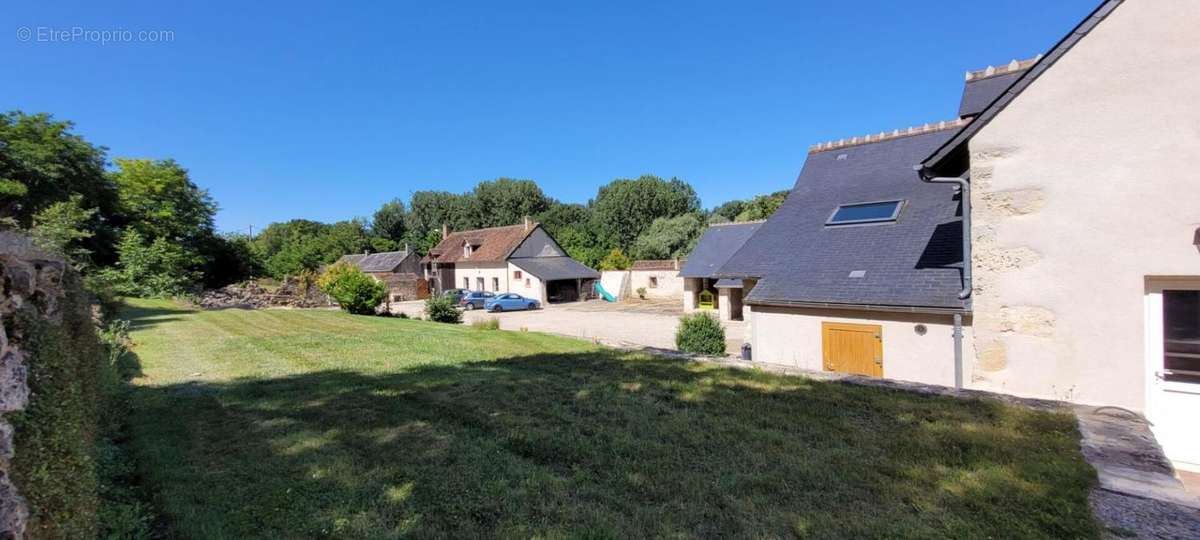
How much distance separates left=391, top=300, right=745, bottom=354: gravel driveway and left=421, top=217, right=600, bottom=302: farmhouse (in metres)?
2.34

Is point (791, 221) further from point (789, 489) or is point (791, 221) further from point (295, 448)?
point (295, 448)

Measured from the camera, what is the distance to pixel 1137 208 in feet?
15.1

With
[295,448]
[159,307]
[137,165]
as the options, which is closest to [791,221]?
[295,448]

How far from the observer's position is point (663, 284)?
3509 centimetres

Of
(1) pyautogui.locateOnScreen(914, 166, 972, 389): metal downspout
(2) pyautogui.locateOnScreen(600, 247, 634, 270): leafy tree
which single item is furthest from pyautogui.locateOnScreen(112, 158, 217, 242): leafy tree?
(1) pyautogui.locateOnScreen(914, 166, 972, 389): metal downspout

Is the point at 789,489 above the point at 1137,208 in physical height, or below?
below

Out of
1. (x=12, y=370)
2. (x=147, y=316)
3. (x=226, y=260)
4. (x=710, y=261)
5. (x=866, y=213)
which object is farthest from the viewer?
(x=226, y=260)

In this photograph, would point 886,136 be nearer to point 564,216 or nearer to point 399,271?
point 399,271

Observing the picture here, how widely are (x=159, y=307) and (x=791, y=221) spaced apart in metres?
24.0

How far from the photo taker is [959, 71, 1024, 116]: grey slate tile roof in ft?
27.5

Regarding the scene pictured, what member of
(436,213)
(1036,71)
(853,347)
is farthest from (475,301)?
(436,213)

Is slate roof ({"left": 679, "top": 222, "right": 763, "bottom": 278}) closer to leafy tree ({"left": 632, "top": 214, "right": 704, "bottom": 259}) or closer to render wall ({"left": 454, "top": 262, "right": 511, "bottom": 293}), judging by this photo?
render wall ({"left": 454, "top": 262, "right": 511, "bottom": 293})

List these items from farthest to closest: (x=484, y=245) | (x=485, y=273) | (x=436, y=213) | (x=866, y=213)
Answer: (x=436, y=213) → (x=484, y=245) → (x=485, y=273) → (x=866, y=213)

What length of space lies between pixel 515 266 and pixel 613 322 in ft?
44.9
